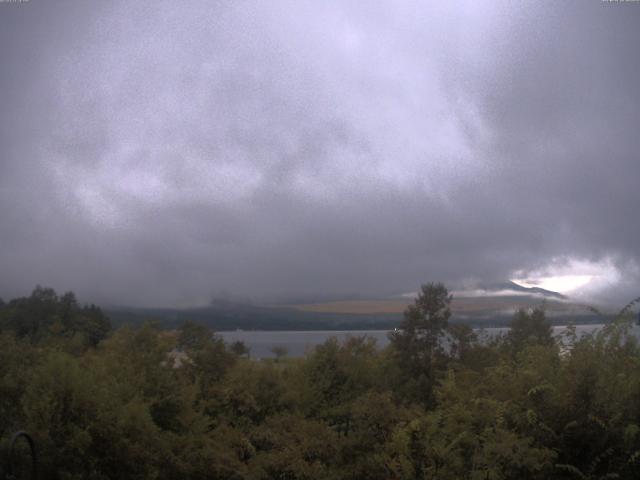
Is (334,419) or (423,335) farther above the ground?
(423,335)

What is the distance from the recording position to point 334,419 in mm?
20344

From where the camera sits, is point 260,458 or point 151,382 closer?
point 260,458

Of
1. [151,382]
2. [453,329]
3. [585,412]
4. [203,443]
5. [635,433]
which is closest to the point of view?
[635,433]

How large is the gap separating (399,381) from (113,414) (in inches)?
701

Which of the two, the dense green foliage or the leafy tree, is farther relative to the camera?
the leafy tree

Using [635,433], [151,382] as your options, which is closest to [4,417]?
[151,382]

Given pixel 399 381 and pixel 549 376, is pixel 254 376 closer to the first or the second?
pixel 399 381

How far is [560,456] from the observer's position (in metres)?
9.30

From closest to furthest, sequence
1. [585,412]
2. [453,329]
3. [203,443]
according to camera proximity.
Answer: [585,412] < [203,443] < [453,329]

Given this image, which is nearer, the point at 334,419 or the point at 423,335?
the point at 334,419

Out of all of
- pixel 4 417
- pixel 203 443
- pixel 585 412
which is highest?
pixel 585 412

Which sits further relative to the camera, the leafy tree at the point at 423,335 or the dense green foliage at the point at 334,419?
the leafy tree at the point at 423,335

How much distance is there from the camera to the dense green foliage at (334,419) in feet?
30.0

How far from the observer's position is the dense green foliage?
9133 millimetres
